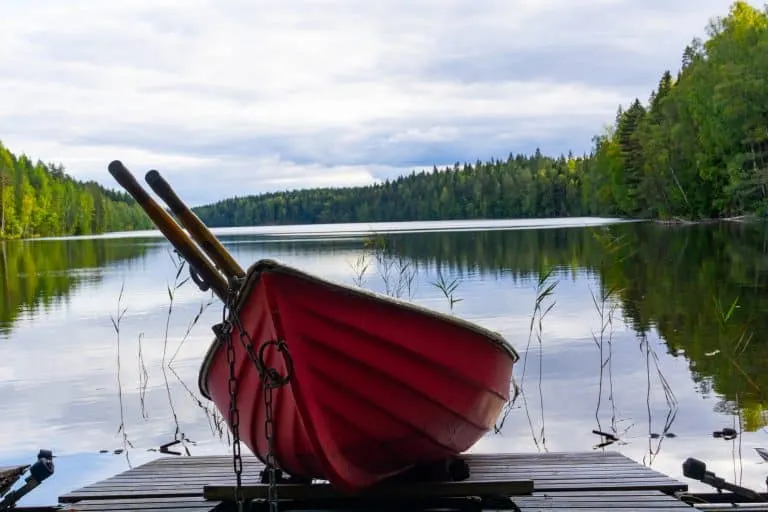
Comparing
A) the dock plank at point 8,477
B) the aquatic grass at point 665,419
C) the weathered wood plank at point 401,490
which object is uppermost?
the weathered wood plank at point 401,490

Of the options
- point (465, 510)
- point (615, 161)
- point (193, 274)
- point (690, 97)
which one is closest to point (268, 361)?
point (193, 274)

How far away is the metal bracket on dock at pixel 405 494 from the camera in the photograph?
5.81 m

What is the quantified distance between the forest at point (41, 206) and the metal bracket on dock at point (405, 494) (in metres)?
89.1

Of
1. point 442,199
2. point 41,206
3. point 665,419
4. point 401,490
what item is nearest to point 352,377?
point 401,490

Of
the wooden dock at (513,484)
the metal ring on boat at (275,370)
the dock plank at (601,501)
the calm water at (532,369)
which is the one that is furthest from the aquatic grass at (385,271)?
the metal ring on boat at (275,370)

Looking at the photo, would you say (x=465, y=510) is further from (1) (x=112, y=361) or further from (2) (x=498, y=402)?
(1) (x=112, y=361)

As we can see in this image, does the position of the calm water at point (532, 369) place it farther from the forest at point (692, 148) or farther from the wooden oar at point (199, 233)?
the forest at point (692, 148)

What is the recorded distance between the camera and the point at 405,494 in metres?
5.86

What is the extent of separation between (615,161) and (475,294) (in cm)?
6317

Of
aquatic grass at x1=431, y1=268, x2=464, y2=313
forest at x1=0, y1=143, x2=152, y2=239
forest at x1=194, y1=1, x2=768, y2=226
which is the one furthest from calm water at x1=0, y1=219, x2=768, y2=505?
forest at x1=0, y1=143, x2=152, y2=239

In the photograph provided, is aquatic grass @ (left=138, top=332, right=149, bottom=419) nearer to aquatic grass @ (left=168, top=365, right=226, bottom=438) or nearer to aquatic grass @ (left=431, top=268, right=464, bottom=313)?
aquatic grass @ (left=168, top=365, right=226, bottom=438)

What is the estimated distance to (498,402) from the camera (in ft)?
21.8

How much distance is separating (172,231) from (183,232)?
2.6 inches

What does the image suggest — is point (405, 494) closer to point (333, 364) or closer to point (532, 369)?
point (333, 364)
